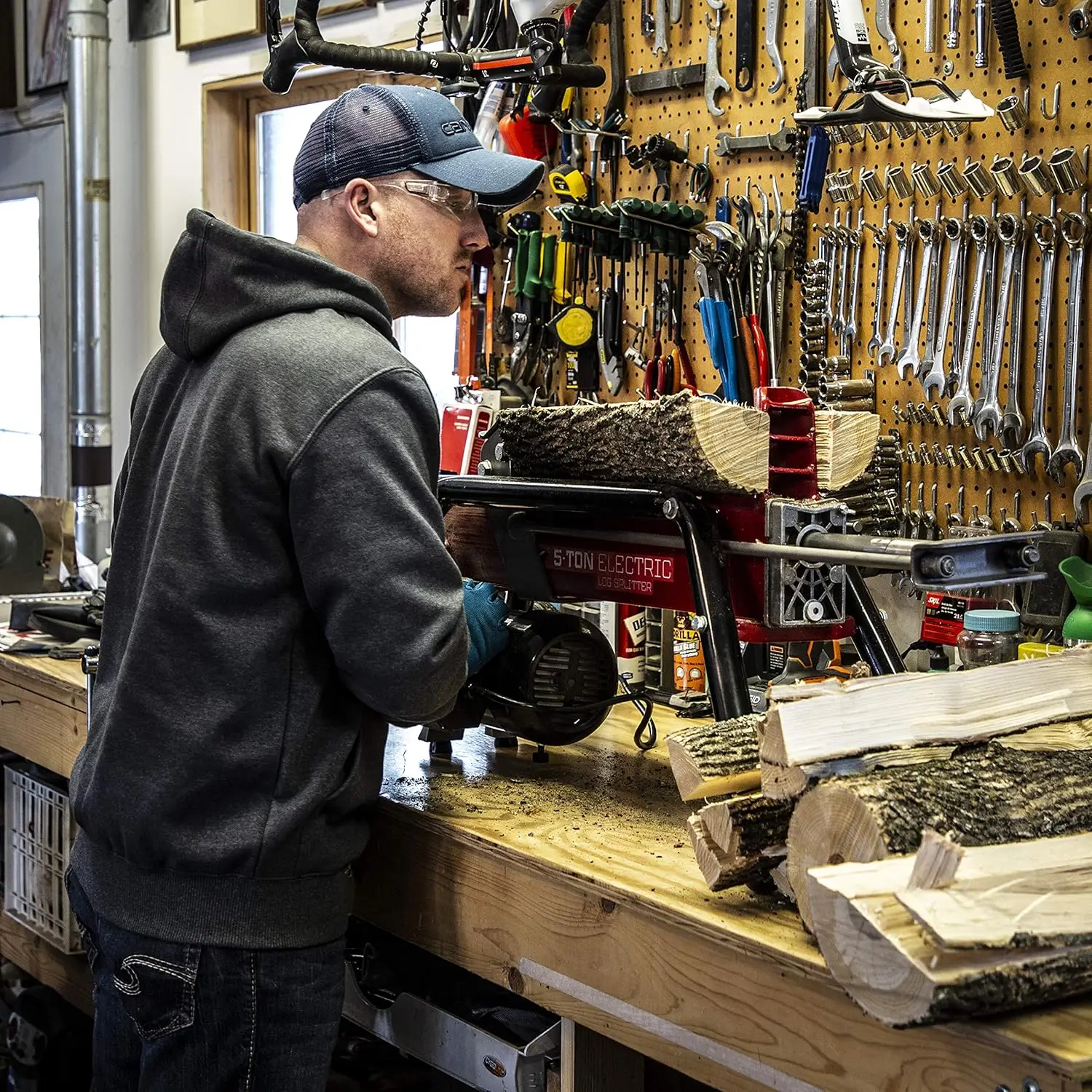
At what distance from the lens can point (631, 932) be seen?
62.3 inches

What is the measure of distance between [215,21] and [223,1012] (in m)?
3.26

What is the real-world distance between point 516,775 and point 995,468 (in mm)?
1013

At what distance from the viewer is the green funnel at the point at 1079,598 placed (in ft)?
7.29

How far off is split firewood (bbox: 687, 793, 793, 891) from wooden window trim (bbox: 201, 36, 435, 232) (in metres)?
3.16

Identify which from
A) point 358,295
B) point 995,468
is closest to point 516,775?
point 358,295

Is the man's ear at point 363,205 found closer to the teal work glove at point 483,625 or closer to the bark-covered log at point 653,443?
the bark-covered log at point 653,443

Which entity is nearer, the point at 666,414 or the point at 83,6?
the point at 666,414

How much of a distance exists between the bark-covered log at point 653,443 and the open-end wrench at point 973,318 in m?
0.75

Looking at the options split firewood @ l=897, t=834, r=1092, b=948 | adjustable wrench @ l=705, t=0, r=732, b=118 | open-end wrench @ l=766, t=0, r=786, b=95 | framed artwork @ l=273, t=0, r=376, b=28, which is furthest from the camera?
framed artwork @ l=273, t=0, r=376, b=28

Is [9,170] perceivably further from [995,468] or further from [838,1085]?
[838,1085]

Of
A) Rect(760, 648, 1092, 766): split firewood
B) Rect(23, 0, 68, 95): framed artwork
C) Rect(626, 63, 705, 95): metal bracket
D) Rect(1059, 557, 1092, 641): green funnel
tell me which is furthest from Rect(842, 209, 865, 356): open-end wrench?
Rect(23, 0, 68, 95): framed artwork

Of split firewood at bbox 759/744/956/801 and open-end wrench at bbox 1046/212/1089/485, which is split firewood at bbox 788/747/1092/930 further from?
open-end wrench at bbox 1046/212/1089/485

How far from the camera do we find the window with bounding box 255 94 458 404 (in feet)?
12.8

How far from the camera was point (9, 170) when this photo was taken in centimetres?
507
